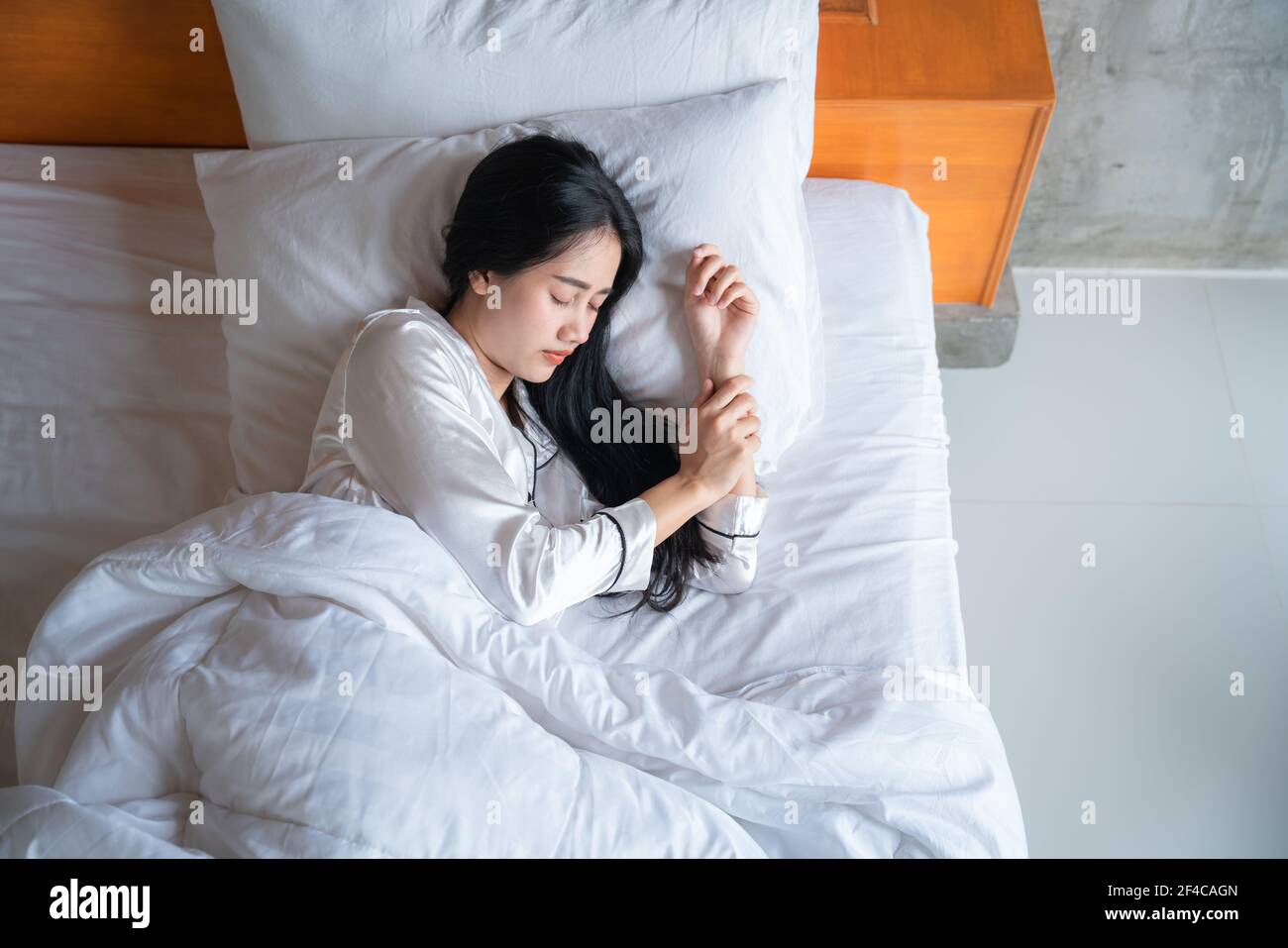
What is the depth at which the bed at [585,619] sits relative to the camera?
117 centimetres

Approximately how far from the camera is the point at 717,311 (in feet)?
5.03

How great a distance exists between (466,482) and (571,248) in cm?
32

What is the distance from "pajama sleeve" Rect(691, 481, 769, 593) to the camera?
4.91 feet

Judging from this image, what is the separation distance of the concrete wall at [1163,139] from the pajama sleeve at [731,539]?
1151mm

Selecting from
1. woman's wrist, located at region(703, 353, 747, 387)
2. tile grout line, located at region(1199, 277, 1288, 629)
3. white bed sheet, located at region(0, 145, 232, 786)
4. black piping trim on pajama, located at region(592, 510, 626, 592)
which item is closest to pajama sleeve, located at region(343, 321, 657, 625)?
black piping trim on pajama, located at region(592, 510, 626, 592)

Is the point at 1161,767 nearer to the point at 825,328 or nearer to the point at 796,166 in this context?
the point at 825,328

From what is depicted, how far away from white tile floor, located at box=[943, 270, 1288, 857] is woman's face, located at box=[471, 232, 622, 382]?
0.96m

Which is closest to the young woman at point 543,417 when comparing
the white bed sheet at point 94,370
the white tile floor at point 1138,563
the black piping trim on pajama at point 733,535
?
the black piping trim on pajama at point 733,535

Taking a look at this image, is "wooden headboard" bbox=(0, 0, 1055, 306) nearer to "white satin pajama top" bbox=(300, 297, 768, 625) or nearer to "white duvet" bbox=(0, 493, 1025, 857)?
"white satin pajama top" bbox=(300, 297, 768, 625)

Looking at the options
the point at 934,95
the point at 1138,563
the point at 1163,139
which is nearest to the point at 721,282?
the point at 934,95

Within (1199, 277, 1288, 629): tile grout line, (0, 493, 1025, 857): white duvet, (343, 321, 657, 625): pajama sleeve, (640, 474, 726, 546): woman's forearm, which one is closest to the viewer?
(0, 493, 1025, 857): white duvet

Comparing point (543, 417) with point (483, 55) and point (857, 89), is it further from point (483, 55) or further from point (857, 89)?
point (857, 89)
